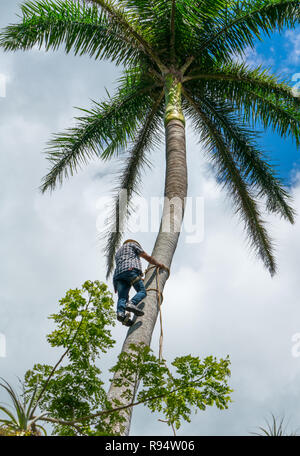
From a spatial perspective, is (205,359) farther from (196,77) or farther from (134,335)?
(196,77)

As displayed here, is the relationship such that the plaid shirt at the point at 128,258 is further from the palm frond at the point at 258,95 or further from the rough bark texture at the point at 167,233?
the palm frond at the point at 258,95

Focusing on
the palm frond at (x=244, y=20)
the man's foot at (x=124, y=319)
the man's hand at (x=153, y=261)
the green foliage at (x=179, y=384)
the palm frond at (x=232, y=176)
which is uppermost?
the palm frond at (x=244, y=20)

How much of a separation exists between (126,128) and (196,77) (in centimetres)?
197

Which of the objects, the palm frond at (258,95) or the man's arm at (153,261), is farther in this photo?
the palm frond at (258,95)

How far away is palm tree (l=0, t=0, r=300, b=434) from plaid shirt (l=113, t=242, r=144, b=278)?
6.93 feet

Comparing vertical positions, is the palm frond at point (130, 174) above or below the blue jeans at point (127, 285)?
above

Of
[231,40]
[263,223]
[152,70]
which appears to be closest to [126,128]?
[152,70]

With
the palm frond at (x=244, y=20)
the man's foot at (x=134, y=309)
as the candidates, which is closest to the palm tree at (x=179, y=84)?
the palm frond at (x=244, y=20)

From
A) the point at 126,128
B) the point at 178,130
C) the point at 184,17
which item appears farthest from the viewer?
the point at 126,128

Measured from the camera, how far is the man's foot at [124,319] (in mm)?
5488

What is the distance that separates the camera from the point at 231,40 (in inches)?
384

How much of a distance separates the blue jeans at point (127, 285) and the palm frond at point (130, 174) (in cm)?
532

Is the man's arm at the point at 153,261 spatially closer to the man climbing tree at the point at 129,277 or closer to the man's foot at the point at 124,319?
the man climbing tree at the point at 129,277
